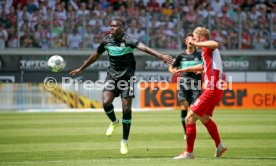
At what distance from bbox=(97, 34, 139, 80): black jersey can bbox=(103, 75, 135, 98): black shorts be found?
8 cm

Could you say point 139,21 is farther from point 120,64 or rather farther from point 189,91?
point 120,64

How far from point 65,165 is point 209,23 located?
70.9 feet

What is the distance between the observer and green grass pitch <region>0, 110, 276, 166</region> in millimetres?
11641

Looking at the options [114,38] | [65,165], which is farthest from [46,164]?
[114,38]

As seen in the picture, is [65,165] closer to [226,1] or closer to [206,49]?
[206,49]

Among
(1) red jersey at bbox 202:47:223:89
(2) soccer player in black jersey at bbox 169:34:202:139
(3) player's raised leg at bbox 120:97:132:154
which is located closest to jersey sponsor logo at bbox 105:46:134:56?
(3) player's raised leg at bbox 120:97:132:154

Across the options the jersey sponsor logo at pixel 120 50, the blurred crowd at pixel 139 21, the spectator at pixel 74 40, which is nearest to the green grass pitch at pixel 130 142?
the jersey sponsor logo at pixel 120 50

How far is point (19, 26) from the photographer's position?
28.9 metres

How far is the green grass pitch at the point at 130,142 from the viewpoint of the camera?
458 inches

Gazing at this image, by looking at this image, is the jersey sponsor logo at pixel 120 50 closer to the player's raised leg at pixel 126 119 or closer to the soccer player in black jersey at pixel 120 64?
the soccer player in black jersey at pixel 120 64

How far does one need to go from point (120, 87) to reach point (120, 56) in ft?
1.97

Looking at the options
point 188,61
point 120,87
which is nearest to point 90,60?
point 120,87

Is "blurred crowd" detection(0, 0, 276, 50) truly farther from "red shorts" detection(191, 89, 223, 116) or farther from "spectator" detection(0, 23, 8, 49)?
"red shorts" detection(191, 89, 223, 116)

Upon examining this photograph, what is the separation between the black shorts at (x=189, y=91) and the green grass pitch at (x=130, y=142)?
1.02 m
